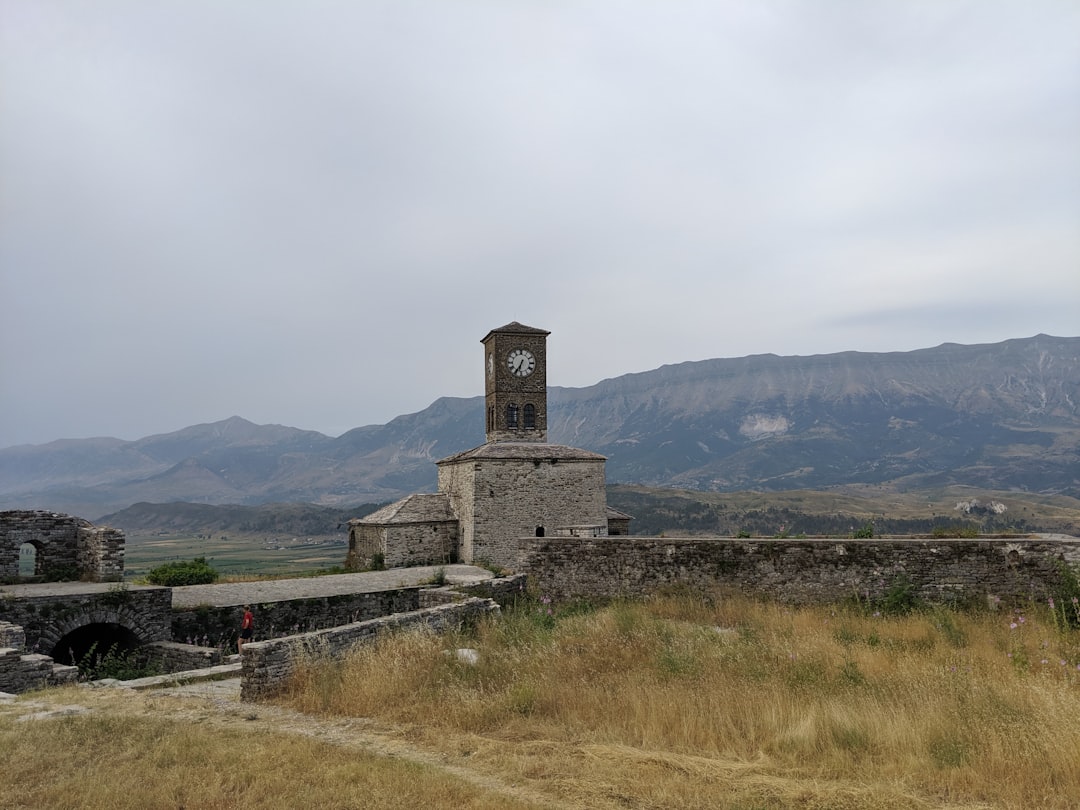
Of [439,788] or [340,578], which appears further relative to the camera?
[340,578]

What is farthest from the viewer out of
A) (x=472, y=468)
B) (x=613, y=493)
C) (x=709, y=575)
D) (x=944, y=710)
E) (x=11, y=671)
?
(x=613, y=493)

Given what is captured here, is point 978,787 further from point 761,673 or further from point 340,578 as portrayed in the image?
point 340,578

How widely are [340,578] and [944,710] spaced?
22.4m

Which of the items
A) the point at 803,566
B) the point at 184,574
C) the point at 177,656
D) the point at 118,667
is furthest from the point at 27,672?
the point at 803,566

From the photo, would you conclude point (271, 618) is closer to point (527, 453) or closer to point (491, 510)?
point (491, 510)

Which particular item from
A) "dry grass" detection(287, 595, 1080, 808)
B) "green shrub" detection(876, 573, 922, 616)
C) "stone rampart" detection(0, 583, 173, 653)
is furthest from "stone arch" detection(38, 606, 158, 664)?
"green shrub" detection(876, 573, 922, 616)

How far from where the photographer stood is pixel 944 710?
7527 mm

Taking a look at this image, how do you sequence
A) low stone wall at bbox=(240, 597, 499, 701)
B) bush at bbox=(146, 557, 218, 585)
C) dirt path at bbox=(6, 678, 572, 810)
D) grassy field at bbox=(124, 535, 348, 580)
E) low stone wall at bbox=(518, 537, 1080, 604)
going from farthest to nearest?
grassy field at bbox=(124, 535, 348, 580) < bush at bbox=(146, 557, 218, 585) < low stone wall at bbox=(518, 537, 1080, 604) < low stone wall at bbox=(240, 597, 499, 701) < dirt path at bbox=(6, 678, 572, 810)

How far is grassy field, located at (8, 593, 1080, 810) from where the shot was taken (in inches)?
249

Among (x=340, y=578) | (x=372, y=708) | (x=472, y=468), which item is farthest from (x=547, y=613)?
(x=472, y=468)

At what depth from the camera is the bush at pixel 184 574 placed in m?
24.2

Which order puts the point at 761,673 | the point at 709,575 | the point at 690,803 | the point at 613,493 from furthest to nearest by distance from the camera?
the point at 613,493 → the point at 709,575 → the point at 761,673 → the point at 690,803

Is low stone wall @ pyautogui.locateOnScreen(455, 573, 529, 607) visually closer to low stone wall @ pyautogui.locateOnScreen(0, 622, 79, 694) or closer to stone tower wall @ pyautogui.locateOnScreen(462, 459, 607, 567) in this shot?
low stone wall @ pyautogui.locateOnScreen(0, 622, 79, 694)

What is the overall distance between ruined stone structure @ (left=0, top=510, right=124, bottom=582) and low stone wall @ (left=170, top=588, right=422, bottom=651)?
3779 millimetres
